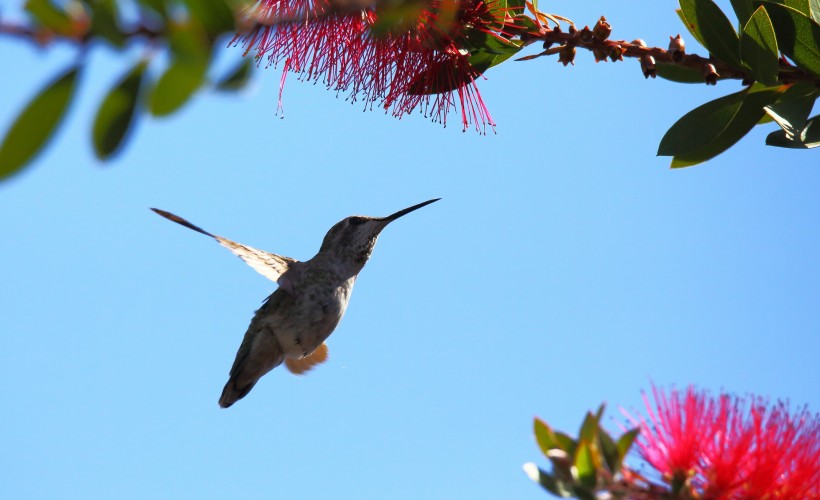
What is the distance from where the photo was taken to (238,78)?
2.02ft

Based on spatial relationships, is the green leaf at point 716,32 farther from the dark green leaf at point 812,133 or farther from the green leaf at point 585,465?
the green leaf at point 585,465

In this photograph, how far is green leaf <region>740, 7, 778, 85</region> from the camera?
1.56 m

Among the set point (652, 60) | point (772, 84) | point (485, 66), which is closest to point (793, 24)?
point (772, 84)

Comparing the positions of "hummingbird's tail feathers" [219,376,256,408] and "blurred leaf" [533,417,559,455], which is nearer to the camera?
"blurred leaf" [533,417,559,455]

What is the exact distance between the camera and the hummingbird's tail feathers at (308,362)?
2.80 meters

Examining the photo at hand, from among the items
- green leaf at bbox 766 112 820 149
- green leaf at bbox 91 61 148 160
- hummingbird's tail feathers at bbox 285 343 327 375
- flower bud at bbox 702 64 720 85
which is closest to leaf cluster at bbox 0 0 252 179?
Result: green leaf at bbox 91 61 148 160

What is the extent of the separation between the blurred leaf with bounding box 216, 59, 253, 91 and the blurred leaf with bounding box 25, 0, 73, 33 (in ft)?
0.37

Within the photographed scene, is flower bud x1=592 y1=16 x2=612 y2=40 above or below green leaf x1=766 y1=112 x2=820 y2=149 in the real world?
above

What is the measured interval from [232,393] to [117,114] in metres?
2.07

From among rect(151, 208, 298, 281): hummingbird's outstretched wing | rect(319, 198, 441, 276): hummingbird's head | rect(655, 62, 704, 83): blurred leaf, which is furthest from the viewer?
rect(319, 198, 441, 276): hummingbird's head

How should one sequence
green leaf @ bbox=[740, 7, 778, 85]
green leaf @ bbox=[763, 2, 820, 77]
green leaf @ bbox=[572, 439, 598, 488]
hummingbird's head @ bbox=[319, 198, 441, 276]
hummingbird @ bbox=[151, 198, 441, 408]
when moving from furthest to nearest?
hummingbird's head @ bbox=[319, 198, 441, 276]
hummingbird @ bbox=[151, 198, 441, 408]
green leaf @ bbox=[763, 2, 820, 77]
green leaf @ bbox=[740, 7, 778, 85]
green leaf @ bbox=[572, 439, 598, 488]

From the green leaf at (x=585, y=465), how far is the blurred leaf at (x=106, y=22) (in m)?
0.75

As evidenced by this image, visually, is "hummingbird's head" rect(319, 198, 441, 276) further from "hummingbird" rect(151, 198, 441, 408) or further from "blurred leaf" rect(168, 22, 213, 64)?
"blurred leaf" rect(168, 22, 213, 64)

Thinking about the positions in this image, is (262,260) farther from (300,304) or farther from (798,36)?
(798,36)
